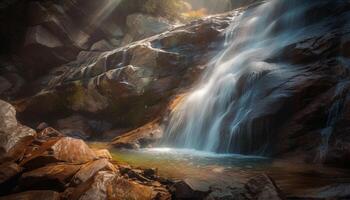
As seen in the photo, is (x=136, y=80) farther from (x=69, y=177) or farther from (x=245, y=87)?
(x=69, y=177)

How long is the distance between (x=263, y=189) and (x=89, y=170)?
323cm

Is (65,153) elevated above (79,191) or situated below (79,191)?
above

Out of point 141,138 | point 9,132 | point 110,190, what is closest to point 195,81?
point 141,138

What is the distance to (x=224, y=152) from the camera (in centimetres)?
981

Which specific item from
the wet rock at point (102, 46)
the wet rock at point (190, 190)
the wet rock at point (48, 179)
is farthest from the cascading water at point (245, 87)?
the wet rock at point (102, 46)

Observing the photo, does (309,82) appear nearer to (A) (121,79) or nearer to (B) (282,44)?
(B) (282,44)

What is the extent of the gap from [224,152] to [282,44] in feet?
16.1

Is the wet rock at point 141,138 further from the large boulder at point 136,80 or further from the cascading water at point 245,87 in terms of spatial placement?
the large boulder at point 136,80

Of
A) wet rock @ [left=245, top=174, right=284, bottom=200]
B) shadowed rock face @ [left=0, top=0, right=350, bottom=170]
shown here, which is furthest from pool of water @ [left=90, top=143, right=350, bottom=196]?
shadowed rock face @ [left=0, top=0, right=350, bottom=170]

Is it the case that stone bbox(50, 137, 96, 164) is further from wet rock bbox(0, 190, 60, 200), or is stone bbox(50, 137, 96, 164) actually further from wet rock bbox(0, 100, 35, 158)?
wet rock bbox(0, 190, 60, 200)

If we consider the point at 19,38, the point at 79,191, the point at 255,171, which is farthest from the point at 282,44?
the point at 19,38

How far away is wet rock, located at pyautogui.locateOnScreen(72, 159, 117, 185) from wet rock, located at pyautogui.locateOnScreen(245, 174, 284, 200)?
2657 millimetres

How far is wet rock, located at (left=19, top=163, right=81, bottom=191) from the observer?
5.95 meters

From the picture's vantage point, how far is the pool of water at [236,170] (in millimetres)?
5512
